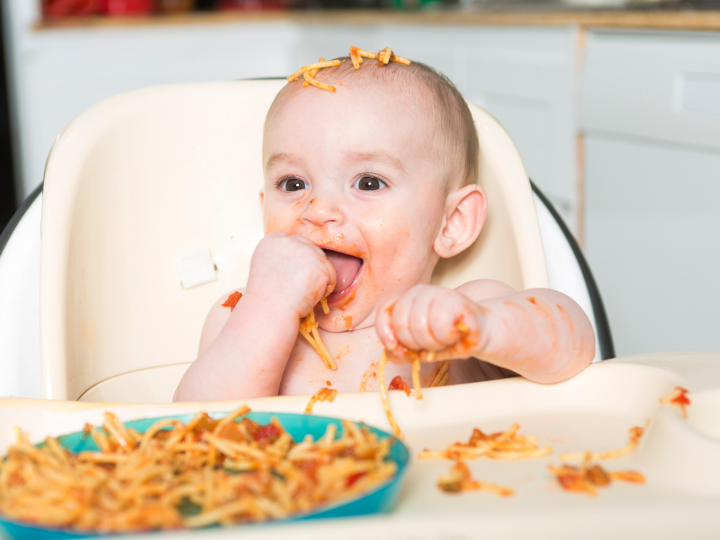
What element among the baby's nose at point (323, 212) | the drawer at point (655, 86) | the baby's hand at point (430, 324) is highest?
the drawer at point (655, 86)

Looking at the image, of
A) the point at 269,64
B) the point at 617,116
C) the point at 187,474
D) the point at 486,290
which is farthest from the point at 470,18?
the point at 187,474

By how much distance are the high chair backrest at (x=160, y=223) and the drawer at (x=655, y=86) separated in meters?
0.45

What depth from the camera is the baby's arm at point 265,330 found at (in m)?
0.72

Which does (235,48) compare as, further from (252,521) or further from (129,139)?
(252,521)

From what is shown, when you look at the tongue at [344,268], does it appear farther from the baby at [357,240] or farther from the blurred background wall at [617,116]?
the blurred background wall at [617,116]

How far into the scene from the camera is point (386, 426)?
1.97ft

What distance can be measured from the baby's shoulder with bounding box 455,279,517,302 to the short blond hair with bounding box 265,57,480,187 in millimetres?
117

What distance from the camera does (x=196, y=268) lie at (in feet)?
3.14

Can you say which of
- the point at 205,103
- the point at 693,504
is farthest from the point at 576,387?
the point at 205,103

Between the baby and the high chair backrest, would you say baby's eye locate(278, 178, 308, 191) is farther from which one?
the high chair backrest

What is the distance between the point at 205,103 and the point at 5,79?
192cm

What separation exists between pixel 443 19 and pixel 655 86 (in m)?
0.75

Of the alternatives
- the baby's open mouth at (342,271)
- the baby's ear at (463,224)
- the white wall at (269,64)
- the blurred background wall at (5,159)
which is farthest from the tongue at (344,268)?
the blurred background wall at (5,159)

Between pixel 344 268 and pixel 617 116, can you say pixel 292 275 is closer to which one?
pixel 344 268
